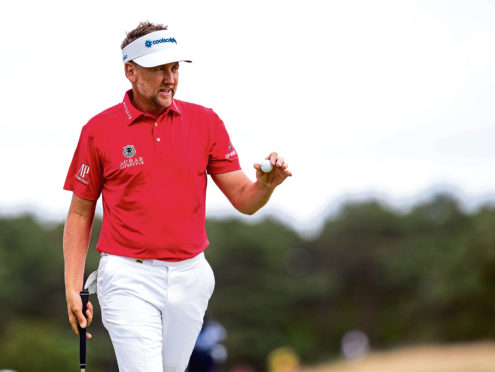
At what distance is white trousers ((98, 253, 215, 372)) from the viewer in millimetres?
5316

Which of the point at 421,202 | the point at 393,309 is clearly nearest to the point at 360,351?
the point at 393,309

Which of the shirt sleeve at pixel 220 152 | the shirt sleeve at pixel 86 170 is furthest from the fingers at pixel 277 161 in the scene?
the shirt sleeve at pixel 86 170

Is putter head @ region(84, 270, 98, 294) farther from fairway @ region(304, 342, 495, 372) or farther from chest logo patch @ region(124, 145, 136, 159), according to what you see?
fairway @ region(304, 342, 495, 372)

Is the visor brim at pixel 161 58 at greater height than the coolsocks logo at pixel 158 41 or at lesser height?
lesser

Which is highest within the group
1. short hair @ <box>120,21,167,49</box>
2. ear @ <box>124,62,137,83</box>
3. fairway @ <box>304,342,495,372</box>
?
short hair @ <box>120,21,167,49</box>

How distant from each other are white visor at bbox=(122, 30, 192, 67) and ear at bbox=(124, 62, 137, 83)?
6 centimetres

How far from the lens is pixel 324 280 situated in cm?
7894

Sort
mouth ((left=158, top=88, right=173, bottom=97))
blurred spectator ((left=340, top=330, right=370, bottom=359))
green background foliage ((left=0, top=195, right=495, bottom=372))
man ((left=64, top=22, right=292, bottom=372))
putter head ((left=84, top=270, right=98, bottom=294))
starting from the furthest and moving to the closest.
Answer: blurred spectator ((left=340, top=330, right=370, bottom=359)), green background foliage ((left=0, top=195, right=495, bottom=372)), putter head ((left=84, top=270, right=98, bottom=294)), mouth ((left=158, top=88, right=173, bottom=97)), man ((left=64, top=22, right=292, bottom=372))

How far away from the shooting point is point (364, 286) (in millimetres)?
81062

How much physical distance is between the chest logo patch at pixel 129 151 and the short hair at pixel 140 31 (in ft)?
2.42

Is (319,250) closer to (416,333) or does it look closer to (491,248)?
(416,333)

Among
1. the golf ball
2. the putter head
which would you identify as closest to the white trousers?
the putter head

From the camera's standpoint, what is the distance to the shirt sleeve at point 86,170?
5.55 meters

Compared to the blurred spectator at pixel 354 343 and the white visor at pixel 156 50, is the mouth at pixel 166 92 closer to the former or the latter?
the white visor at pixel 156 50
